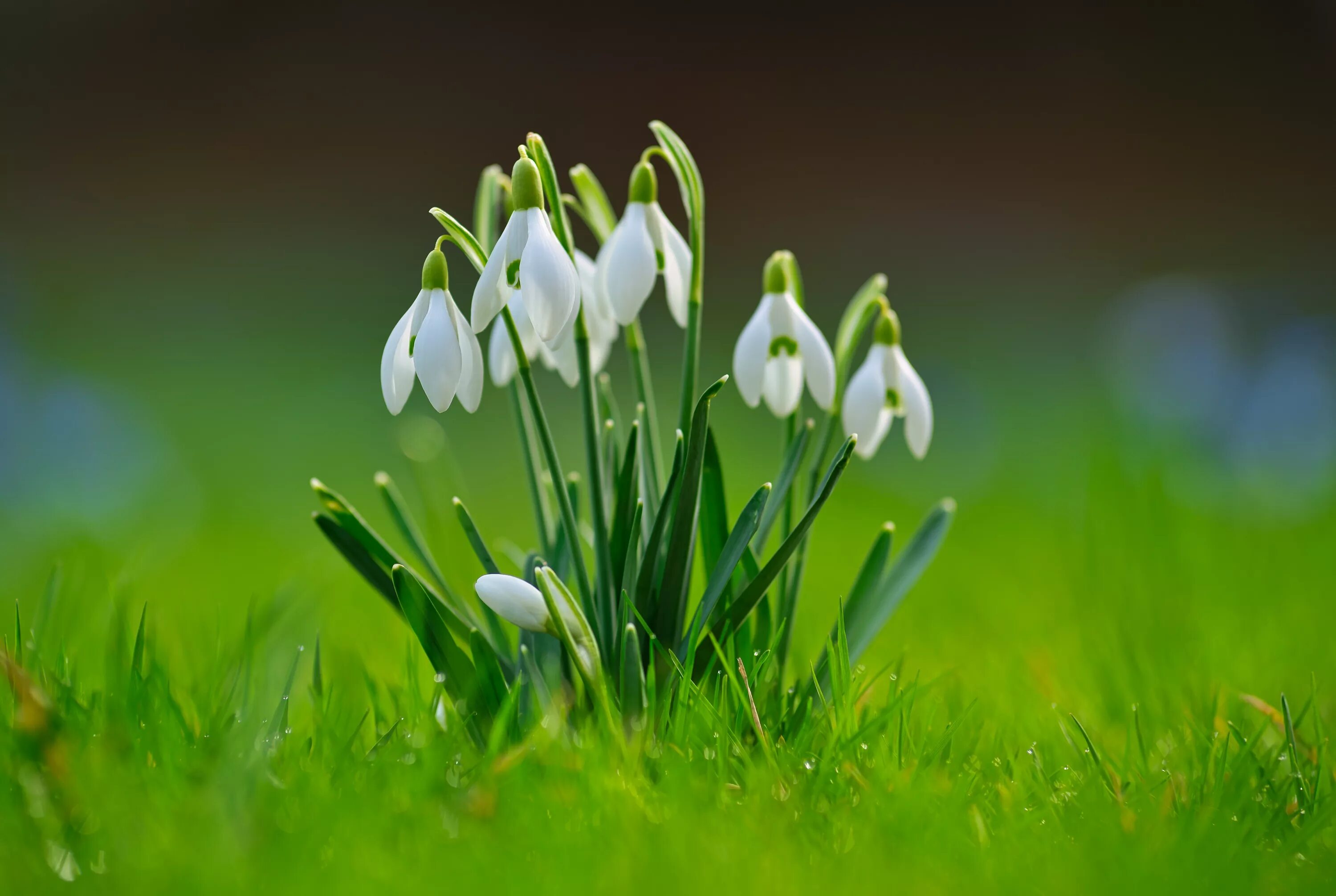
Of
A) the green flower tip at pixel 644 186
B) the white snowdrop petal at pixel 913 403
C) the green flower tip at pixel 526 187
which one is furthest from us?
the white snowdrop petal at pixel 913 403

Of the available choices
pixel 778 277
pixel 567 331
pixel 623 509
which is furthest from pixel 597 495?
pixel 778 277

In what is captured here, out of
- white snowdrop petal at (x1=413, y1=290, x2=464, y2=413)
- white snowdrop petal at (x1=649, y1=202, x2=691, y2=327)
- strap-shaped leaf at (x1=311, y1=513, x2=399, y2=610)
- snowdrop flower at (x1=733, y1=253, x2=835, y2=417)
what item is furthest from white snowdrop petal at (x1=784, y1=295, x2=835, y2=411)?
strap-shaped leaf at (x1=311, y1=513, x2=399, y2=610)

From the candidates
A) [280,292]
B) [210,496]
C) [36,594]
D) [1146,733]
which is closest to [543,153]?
[1146,733]

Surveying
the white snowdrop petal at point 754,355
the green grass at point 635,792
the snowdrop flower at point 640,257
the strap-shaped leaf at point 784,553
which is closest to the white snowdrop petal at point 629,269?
the snowdrop flower at point 640,257

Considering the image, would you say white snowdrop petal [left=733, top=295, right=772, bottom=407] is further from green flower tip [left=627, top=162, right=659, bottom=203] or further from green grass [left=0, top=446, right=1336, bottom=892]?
green grass [left=0, top=446, right=1336, bottom=892]

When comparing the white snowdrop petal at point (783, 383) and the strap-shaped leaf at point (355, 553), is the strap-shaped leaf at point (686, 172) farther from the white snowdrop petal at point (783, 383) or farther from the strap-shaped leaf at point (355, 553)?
the strap-shaped leaf at point (355, 553)

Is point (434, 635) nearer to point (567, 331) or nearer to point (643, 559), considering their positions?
point (643, 559)
